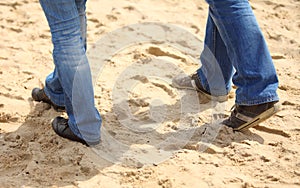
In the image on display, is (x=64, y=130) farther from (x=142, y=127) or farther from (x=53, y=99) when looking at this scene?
(x=142, y=127)

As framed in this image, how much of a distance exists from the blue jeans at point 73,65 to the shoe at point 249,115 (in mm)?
769

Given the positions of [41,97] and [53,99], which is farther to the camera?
[41,97]

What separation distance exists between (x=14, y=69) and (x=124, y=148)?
1.24 m

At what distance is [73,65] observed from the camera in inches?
97.7

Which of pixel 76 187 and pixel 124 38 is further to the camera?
pixel 124 38

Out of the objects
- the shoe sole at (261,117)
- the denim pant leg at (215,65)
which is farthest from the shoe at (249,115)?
the denim pant leg at (215,65)

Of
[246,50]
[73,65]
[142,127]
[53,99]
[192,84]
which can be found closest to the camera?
[73,65]

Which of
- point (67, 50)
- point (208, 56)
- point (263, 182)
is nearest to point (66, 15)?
point (67, 50)

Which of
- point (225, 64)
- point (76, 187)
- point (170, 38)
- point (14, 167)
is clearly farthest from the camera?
point (170, 38)

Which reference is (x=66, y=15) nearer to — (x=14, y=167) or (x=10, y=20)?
(x=14, y=167)

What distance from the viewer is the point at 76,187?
7.88 ft

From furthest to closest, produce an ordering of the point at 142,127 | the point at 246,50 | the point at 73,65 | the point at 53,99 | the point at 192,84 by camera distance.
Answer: the point at 192,84, the point at 53,99, the point at 142,127, the point at 246,50, the point at 73,65

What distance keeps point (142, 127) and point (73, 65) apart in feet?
2.10

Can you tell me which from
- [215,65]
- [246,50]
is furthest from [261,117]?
[215,65]
